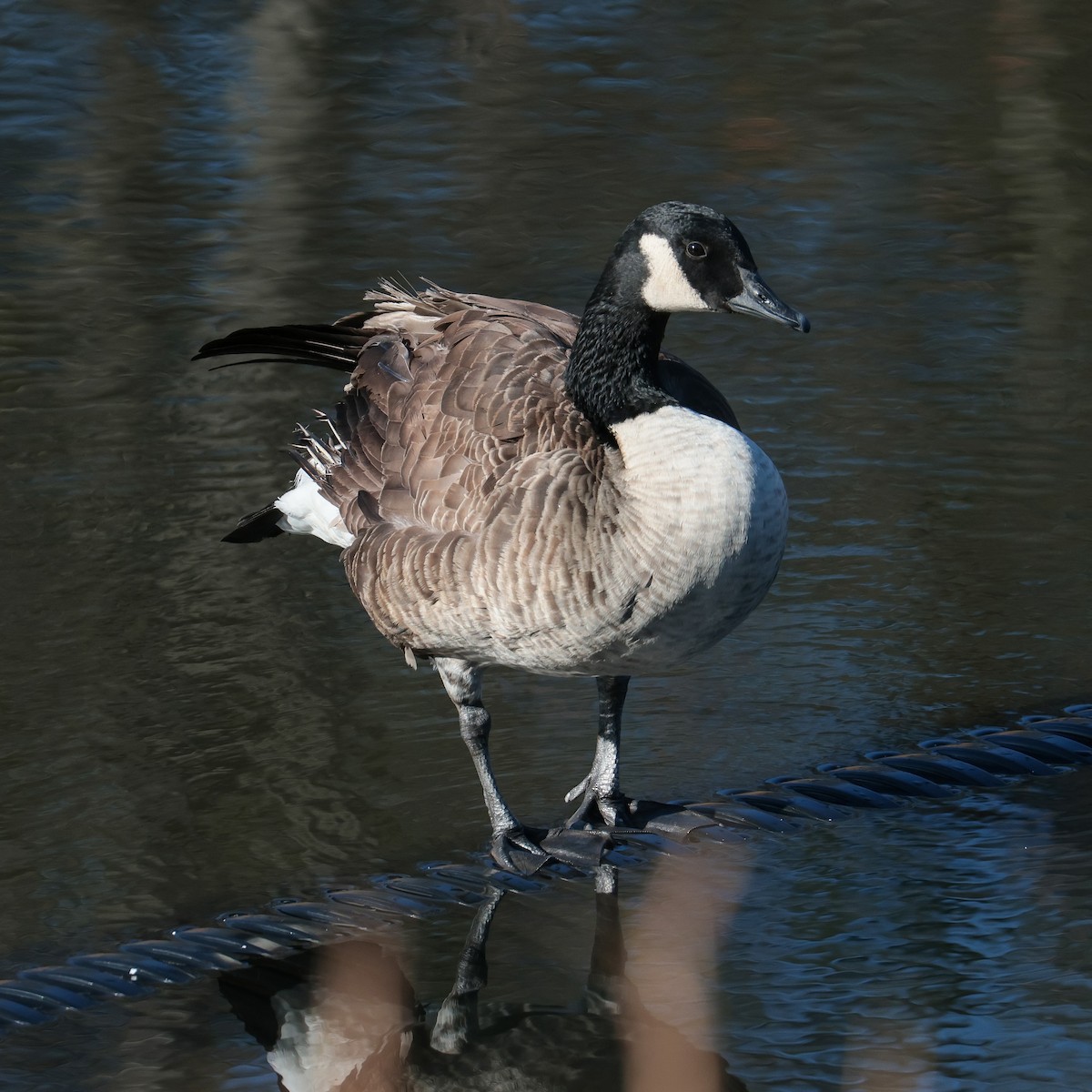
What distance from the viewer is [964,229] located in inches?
360

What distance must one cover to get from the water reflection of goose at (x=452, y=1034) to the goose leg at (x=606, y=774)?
569 mm

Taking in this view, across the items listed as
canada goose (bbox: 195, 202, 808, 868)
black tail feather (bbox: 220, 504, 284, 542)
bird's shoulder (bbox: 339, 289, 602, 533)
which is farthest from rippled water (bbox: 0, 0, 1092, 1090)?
bird's shoulder (bbox: 339, 289, 602, 533)

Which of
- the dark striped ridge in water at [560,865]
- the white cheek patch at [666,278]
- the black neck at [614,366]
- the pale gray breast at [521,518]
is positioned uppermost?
the white cheek patch at [666,278]

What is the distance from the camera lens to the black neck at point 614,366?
437cm

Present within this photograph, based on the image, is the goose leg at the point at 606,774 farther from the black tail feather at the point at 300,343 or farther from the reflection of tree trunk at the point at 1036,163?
the reflection of tree trunk at the point at 1036,163

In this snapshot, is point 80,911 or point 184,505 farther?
point 184,505

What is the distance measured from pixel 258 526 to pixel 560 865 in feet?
5.07

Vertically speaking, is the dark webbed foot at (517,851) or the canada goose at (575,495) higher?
the canada goose at (575,495)

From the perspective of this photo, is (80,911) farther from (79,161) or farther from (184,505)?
(79,161)

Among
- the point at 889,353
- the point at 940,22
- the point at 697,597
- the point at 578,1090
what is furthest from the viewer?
the point at 940,22

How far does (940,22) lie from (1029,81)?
163cm

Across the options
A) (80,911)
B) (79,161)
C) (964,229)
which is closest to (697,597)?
(80,911)

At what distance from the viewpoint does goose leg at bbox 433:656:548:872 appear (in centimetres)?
446

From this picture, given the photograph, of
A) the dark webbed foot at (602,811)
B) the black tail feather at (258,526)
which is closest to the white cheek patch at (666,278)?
the dark webbed foot at (602,811)
